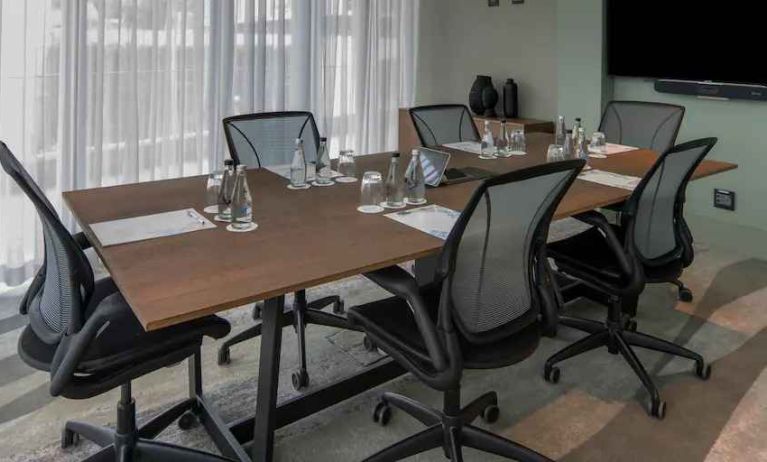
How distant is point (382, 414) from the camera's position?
7.32ft

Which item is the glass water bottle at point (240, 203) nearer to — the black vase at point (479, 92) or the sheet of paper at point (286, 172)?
the sheet of paper at point (286, 172)

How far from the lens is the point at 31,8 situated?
3.25 m

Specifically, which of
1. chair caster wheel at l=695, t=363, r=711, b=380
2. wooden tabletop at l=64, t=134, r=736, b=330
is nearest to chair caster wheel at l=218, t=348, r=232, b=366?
wooden tabletop at l=64, t=134, r=736, b=330

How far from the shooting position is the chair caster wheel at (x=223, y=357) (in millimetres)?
2623

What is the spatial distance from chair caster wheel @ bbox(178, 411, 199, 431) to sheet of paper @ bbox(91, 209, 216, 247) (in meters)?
0.67

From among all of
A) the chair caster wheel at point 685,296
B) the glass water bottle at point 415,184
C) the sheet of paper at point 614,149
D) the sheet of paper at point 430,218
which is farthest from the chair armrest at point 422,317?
the chair caster wheel at point 685,296

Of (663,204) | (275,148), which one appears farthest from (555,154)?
(275,148)

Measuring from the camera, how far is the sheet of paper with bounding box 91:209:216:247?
1841 mm

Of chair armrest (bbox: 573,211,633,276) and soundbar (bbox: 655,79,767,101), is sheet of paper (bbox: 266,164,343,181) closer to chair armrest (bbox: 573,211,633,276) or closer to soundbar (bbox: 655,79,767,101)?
chair armrest (bbox: 573,211,633,276)

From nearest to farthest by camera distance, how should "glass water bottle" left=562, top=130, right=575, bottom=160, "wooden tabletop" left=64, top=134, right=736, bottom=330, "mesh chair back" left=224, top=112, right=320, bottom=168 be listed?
"wooden tabletop" left=64, top=134, right=736, bottom=330 < "mesh chair back" left=224, top=112, right=320, bottom=168 < "glass water bottle" left=562, top=130, right=575, bottom=160

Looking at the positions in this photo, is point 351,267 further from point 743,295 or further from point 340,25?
point 340,25

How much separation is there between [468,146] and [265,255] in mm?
1999

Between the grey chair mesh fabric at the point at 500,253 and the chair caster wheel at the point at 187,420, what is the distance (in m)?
1.05

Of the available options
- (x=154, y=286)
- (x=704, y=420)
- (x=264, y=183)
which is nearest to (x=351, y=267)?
(x=154, y=286)
